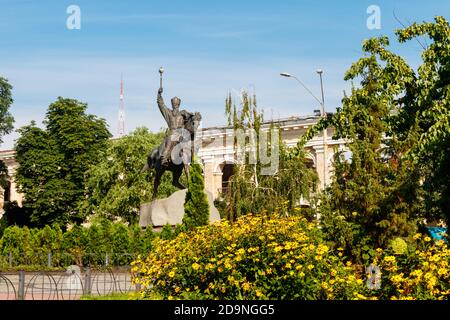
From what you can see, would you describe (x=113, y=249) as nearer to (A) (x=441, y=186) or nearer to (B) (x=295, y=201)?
(B) (x=295, y=201)

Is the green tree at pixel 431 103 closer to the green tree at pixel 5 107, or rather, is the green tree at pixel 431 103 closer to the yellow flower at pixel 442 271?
the yellow flower at pixel 442 271

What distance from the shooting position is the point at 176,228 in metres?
23.1

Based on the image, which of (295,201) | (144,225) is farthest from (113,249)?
(295,201)

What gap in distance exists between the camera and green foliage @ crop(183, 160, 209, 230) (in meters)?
22.5

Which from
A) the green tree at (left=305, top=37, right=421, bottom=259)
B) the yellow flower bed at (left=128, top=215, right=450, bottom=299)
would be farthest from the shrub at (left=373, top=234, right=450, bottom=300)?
the green tree at (left=305, top=37, right=421, bottom=259)

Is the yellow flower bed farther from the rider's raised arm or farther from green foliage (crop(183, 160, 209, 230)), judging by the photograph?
the rider's raised arm

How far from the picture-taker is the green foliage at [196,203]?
73.7 feet

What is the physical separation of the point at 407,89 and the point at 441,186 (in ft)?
8.16

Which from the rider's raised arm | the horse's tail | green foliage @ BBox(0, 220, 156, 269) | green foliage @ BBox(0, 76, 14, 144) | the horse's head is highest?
green foliage @ BBox(0, 76, 14, 144)

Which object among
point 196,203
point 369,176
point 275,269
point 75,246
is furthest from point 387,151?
point 75,246

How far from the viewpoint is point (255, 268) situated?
29.5 feet

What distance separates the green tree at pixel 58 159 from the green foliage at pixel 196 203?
33699mm

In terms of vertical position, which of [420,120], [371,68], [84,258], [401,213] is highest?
[371,68]

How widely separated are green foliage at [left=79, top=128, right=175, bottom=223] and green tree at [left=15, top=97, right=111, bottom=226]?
405 cm
